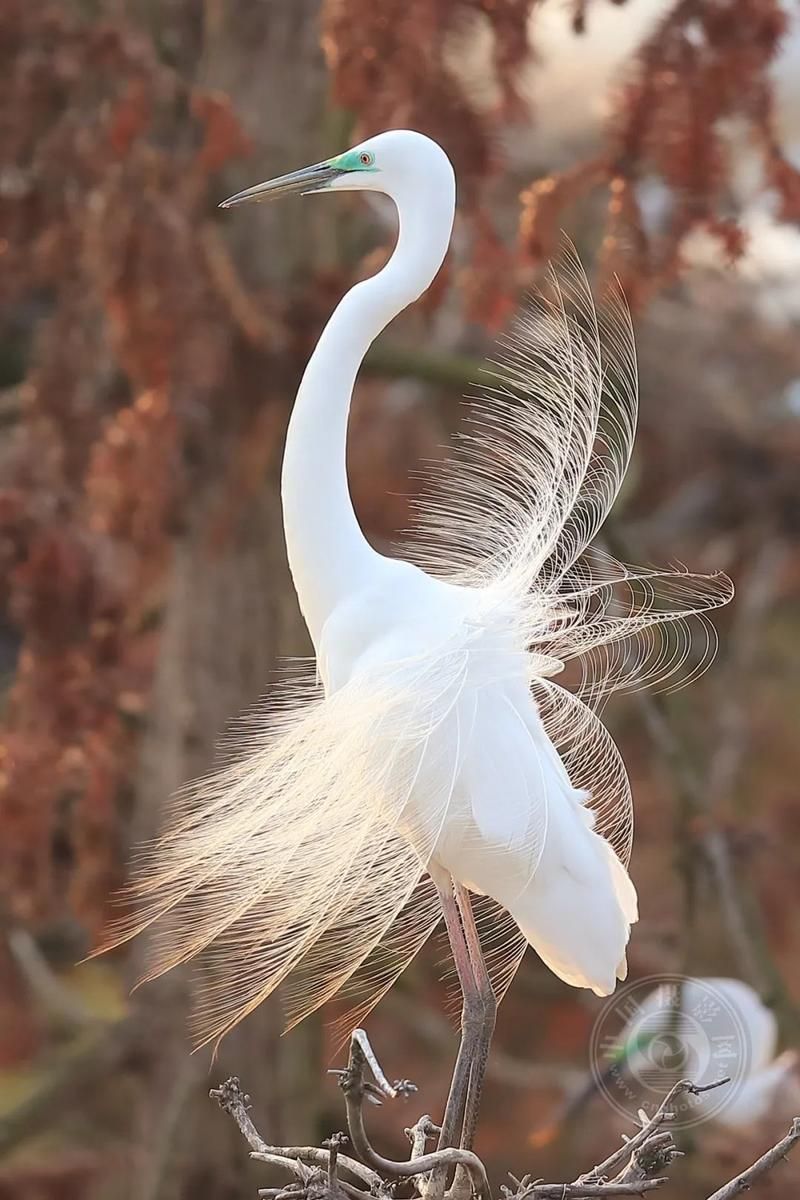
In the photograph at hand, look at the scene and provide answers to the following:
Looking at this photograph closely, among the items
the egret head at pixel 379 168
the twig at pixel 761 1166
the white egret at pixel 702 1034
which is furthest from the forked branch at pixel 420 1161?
the egret head at pixel 379 168

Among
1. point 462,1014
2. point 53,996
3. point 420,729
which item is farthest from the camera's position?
point 53,996

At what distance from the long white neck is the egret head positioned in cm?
1

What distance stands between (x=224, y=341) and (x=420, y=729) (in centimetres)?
209

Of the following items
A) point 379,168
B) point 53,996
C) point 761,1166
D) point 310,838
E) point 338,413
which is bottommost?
point 53,996

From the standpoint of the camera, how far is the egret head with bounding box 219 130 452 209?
1.65 metres

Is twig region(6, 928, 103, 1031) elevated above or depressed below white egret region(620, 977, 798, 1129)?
below

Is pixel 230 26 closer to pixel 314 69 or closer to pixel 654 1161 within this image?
pixel 314 69

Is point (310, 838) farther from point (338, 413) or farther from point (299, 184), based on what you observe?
point (299, 184)

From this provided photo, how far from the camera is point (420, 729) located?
1645 millimetres

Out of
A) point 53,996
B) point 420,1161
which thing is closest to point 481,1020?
point 420,1161

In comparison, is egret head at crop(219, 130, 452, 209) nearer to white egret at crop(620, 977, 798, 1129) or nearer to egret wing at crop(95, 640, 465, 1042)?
egret wing at crop(95, 640, 465, 1042)

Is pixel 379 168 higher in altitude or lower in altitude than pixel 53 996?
higher

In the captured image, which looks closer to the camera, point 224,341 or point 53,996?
point 224,341

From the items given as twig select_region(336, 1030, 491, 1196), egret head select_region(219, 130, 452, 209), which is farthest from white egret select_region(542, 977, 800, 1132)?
egret head select_region(219, 130, 452, 209)
